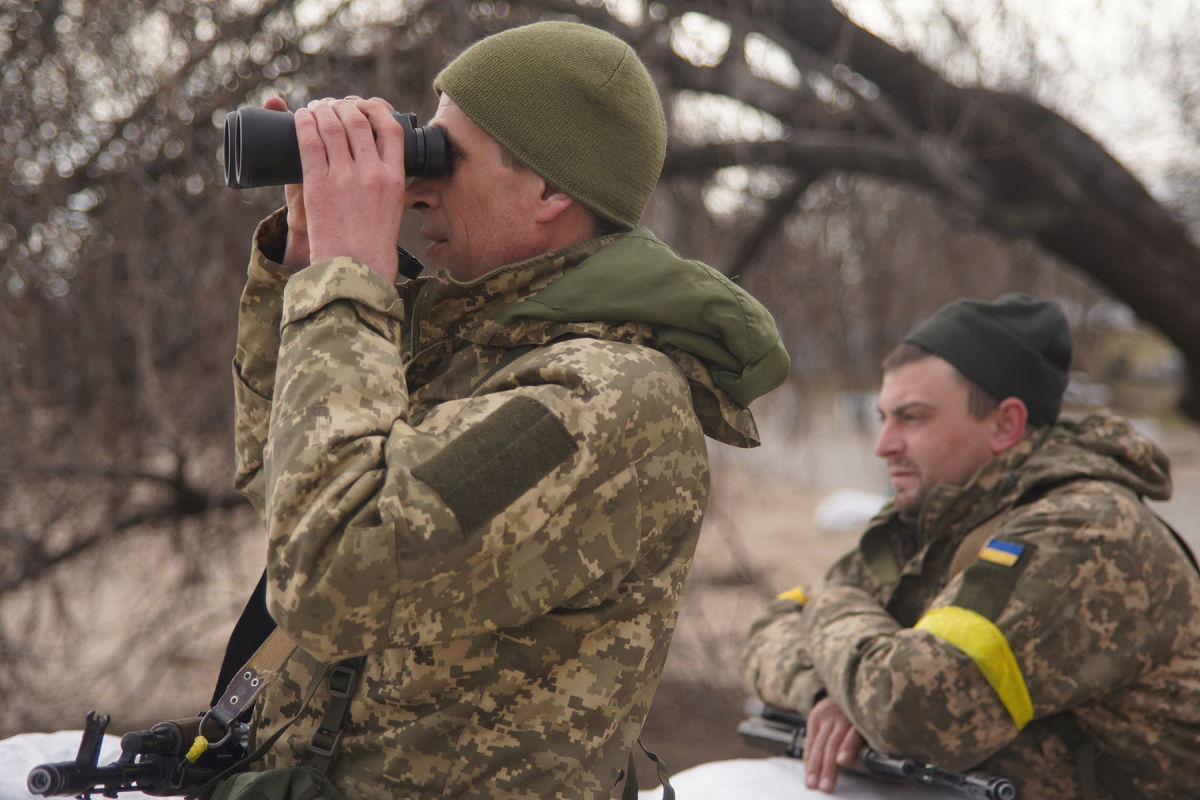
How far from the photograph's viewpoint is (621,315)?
1.59m

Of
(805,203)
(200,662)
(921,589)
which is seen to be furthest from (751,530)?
(921,589)

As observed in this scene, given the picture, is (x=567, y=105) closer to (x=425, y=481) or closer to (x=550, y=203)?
(x=550, y=203)

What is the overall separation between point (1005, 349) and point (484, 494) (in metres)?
2.02

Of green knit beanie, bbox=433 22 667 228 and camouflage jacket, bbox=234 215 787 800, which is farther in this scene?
green knit beanie, bbox=433 22 667 228

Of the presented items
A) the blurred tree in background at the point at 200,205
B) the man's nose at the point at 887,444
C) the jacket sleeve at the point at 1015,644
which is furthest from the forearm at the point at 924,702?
the blurred tree in background at the point at 200,205

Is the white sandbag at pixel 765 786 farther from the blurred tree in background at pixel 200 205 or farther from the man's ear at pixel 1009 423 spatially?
the blurred tree in background at pixel 200 205

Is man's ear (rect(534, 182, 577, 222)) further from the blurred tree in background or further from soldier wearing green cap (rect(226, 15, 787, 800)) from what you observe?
the blurred tree in background

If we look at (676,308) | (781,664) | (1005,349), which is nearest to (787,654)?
(781,664)

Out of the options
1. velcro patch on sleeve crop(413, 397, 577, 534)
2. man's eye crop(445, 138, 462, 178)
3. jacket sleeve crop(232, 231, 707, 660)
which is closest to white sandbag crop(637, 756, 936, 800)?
jacket sleeve crop(232, 231, 707, 660)

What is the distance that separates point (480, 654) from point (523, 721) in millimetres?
107

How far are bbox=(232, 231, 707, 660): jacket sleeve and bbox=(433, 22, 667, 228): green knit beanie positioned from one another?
0.30 m

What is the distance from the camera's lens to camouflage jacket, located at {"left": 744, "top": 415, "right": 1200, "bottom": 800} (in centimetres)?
240

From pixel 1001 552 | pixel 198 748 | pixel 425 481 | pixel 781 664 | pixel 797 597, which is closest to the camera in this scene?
pixel 425 481

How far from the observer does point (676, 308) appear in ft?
5.25
